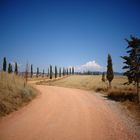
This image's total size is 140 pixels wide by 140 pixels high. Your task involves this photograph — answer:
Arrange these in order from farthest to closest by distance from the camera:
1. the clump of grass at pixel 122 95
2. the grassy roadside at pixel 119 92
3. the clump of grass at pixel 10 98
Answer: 1. the clump of grass at pixel 122 95
2. the grassy roadside at pixel 119 92
3. the clump of grass at pixel 10 98

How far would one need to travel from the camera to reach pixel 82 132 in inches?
319

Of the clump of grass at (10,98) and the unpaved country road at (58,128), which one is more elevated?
the clump of grass at (10,98)

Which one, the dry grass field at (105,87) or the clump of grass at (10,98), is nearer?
the clump of grass at (10,98)

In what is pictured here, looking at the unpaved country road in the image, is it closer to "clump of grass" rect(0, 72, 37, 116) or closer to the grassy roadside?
"clump of grass" rect(0, 72, 37, 116)

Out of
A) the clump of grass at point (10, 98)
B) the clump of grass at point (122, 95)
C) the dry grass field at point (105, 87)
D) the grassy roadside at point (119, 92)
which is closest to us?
the clump of grass at point (10, 98)

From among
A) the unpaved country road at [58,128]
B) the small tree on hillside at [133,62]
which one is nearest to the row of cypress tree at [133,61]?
the small tree on hillside at [133,62]

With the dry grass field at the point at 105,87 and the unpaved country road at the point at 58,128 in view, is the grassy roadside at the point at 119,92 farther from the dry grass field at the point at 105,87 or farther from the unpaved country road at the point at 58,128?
the unpaved country road at the point at 58,128

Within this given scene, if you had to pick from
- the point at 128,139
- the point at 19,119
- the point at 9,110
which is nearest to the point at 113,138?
the point at 128,139

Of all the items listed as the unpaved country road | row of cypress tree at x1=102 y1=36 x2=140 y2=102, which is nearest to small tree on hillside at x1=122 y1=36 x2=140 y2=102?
row of cypress tree at x1=102 y1=36 x2=140 y2=102

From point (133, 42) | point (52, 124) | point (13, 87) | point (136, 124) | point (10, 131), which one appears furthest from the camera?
point (133, 42)

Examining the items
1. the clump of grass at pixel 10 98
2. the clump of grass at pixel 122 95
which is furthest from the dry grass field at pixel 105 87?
the clump of grass at pixel 10 98

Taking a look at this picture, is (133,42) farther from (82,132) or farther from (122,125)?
(82,132)

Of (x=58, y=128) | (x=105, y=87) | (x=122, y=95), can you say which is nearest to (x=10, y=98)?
(x=58, y=128)

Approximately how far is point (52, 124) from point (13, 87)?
24.9 ft
